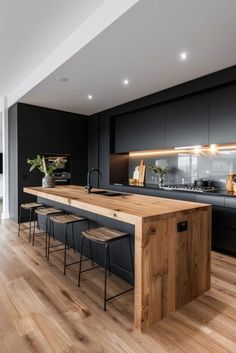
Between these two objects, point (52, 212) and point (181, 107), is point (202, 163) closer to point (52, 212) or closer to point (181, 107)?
point (181, 107)

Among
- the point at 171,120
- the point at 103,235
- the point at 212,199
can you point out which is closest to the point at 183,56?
the point at 171,120

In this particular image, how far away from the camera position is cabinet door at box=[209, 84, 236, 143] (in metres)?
3.22

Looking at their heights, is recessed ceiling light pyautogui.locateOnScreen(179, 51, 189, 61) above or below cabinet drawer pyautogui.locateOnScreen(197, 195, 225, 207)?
Answer: above

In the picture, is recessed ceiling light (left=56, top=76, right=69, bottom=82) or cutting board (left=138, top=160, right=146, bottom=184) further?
cutting board (left=138, top=160, right=146, bottom=184)

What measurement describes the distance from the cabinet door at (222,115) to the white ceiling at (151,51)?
0.38m

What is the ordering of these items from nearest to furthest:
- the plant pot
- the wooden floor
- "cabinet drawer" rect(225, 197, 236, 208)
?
1. the wooden floor
2. "cabinet drawer" rect(225, 197, 236, 208)
3. the plant pot

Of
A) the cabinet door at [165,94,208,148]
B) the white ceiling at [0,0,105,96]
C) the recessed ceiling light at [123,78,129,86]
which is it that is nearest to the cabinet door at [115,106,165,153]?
the cabinet door at [165,94,208,148]

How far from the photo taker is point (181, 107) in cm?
396

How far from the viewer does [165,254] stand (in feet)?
6.05

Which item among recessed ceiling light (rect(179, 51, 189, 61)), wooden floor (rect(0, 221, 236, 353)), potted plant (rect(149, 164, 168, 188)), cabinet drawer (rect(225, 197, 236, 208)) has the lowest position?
wooden floor (rect(0, 221, 236, 353))

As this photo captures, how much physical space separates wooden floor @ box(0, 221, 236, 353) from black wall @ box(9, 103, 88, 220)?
259cm

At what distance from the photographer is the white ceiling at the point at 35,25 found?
2.39m

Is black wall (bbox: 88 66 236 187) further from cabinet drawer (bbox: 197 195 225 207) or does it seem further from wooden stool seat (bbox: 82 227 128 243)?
wooden stool seat (bbox: 82 227 128 243)

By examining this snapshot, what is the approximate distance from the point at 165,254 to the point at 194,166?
8.92 feet
